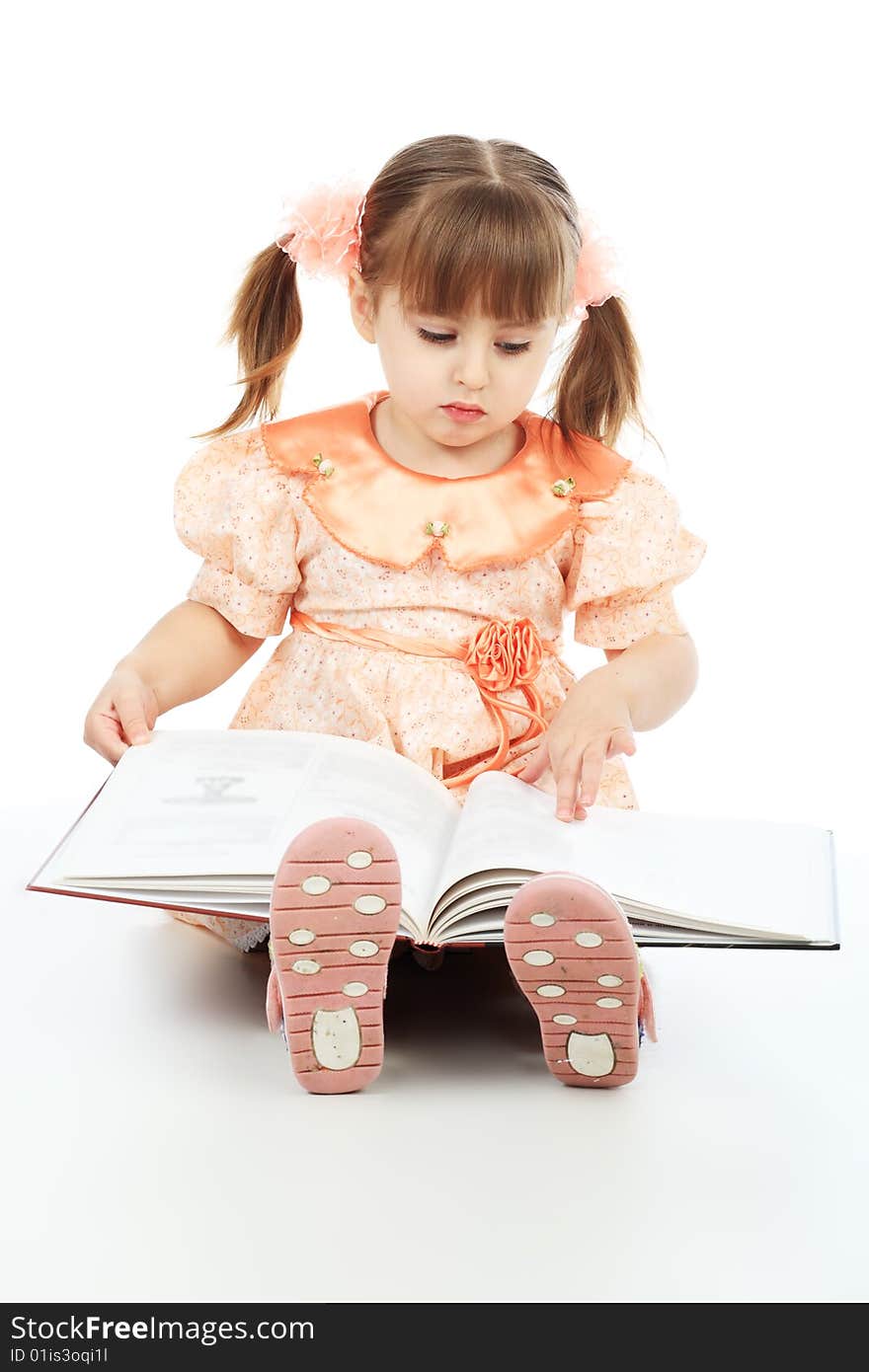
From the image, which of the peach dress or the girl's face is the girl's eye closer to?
the girl's face

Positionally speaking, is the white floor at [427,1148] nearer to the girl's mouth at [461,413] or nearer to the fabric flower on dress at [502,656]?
the fabric flower on dress at [502,656]

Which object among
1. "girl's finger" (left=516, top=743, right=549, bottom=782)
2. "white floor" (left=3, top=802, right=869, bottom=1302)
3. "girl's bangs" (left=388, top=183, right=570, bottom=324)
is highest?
"girl's bangs" (left=388, top=183, right=570, bottom=324)

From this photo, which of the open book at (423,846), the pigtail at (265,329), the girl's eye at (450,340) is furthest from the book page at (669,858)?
the pigtail at (265,329)

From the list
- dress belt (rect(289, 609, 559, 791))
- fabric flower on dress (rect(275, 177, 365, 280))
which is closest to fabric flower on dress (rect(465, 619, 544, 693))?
dress belt (rect(289, 609, 559, 791))

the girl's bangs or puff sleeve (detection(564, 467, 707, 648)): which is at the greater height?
the girl's bangs

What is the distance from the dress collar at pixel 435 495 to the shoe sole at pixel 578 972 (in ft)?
1.59

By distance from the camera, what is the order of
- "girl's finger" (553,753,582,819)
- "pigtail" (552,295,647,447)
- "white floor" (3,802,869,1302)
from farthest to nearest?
"pigtail" (552,295,647,447) → "girl's finger" (553,753,582,819) → "white floor" (3,802,869,1302)

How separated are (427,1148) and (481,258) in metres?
0.70

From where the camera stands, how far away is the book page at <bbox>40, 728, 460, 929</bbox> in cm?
111

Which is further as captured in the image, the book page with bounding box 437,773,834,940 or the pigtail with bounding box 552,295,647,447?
the pigtail with bounding box 552,295,647,447

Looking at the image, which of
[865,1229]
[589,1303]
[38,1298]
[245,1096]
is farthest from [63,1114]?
[865,1229]

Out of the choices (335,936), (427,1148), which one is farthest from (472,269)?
(427,1148)
